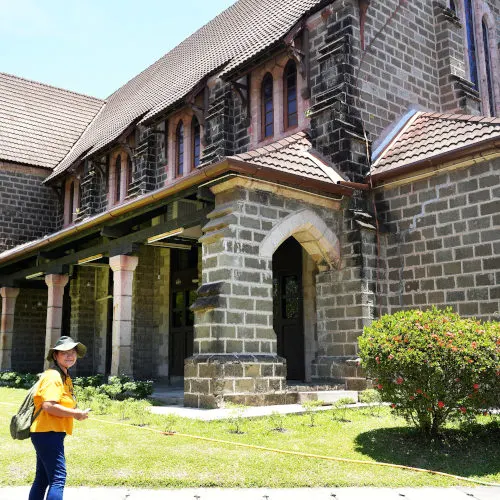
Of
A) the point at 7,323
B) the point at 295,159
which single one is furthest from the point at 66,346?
the point at 7,323

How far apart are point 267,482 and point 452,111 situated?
40.2 feet

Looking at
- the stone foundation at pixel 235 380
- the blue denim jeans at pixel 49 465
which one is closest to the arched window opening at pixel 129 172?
the stone foundation at pixel 235 380

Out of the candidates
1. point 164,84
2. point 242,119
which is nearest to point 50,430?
point 242,119

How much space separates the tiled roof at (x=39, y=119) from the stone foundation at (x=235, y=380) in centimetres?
1664

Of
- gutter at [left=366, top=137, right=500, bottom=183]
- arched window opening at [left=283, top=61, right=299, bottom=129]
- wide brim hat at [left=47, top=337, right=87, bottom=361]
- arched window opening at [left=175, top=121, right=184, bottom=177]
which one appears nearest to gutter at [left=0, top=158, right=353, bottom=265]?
gutter at [left=366, top=137, right=500, bottom=183]

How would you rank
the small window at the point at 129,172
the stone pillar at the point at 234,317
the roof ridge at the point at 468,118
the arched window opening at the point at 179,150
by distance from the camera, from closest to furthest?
the stone pillar at the point at 234,317
the roof ridge at the point at 468,118
the arched window opening at the point at 179,150
the small window at the point at 129,172

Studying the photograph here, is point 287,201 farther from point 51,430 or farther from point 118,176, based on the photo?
point 118,176

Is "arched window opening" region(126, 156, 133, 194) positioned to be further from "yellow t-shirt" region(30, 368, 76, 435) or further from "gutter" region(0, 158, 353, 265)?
"yellow t-shirt" region(30, 368, 76, 435)

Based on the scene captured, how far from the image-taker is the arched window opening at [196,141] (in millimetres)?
17484

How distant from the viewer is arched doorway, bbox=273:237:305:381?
1378 cm

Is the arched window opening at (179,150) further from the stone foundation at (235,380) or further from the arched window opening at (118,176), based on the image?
the stone foundation at (235,380)

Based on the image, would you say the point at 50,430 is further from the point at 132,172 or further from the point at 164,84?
the point at 164,84

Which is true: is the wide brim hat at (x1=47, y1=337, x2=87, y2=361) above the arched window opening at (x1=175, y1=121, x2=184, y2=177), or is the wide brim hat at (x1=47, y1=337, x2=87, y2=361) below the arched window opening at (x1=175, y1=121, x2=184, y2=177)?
below

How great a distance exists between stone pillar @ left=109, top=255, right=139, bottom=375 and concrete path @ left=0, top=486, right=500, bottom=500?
331 inches
